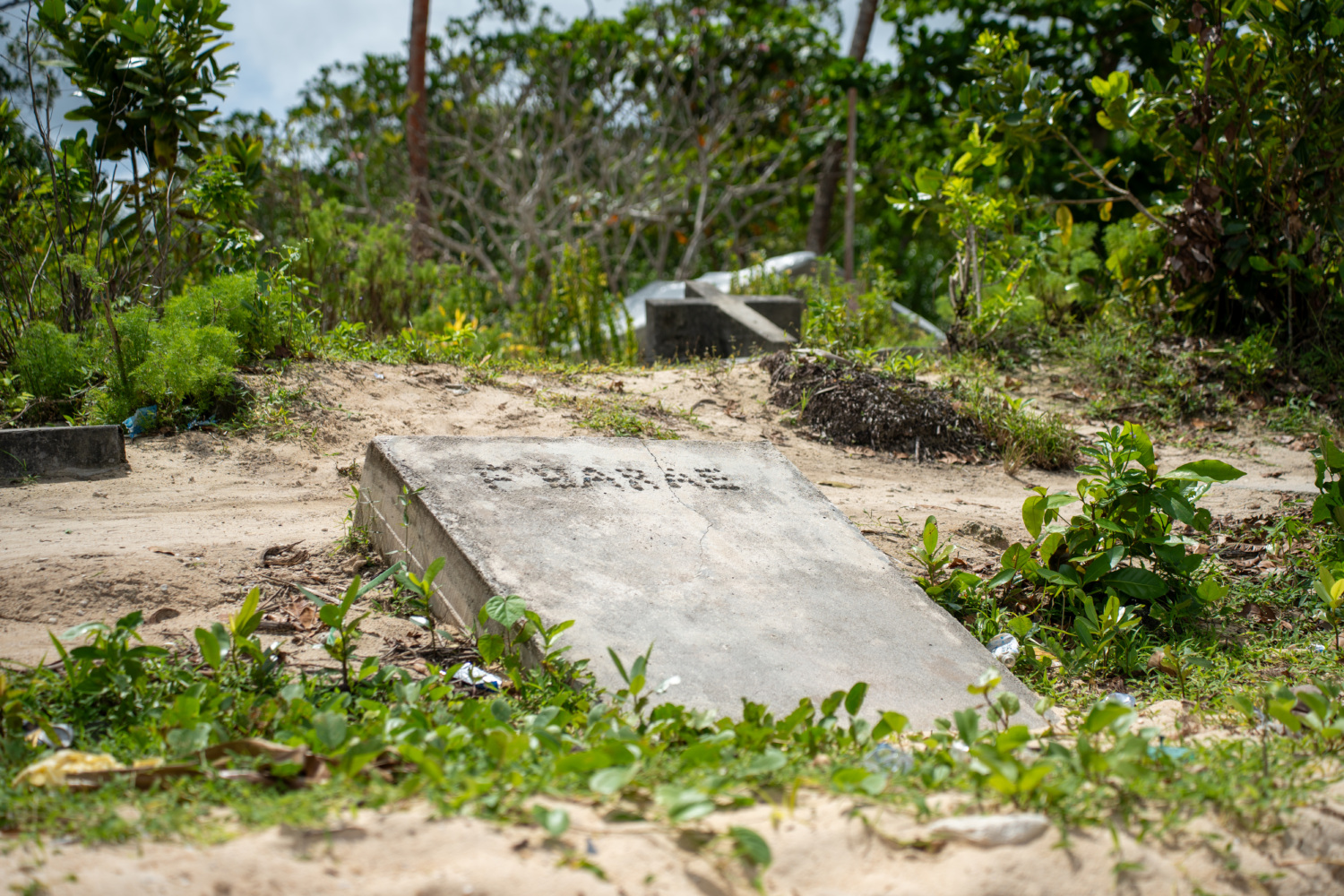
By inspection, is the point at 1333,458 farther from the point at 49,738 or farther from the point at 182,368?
the point at 182,368

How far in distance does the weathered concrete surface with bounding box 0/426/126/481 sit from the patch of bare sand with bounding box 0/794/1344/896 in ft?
9.03

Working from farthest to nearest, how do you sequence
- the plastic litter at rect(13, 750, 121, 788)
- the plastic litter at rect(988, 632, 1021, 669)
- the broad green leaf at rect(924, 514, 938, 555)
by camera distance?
the broad green leaf at rect(924, 514, 938, 555)
the plastic litter at rect(988, 632, 1021, 669)
the plastic litter at rect(13, 750, 121, 788)

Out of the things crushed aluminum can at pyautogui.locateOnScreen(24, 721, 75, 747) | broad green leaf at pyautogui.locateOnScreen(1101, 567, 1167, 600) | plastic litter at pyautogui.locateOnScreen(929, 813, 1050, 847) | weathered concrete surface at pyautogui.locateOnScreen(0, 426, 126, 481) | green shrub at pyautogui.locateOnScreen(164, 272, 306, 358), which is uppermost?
green shrub at pyautogui.locateOnScreen(164, 272, 306, 358)

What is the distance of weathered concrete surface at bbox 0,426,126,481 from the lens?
3457 mm

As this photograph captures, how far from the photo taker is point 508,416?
4.41 metres

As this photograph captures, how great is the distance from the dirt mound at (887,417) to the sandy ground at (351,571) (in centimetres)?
16

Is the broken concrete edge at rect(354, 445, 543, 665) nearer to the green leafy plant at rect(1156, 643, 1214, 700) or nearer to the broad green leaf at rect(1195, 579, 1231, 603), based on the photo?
the green leafy plant at rect(1156, 643, 1214, 700)

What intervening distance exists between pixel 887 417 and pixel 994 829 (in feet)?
11.7

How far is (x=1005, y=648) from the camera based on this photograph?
2619 mm

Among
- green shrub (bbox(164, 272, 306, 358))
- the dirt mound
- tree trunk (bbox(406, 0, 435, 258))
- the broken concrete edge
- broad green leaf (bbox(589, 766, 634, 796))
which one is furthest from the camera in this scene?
tree trunk (bbox(406, 0, 435, 258))

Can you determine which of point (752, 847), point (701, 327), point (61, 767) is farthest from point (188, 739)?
point (701, 327)

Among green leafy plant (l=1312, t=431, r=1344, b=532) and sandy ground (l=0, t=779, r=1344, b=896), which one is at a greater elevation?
green leafy plant (l=1312, t=431, r=1344, b=532)

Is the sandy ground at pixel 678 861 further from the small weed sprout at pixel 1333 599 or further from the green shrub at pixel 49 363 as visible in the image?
the green shrub at pixel 49 363

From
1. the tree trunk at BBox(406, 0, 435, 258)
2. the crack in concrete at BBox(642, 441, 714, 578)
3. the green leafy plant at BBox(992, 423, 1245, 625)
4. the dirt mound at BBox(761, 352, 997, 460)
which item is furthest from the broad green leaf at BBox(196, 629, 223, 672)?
the tree trunk at BBox(406, 0, 435, 258)
